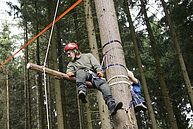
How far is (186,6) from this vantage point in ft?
36.1

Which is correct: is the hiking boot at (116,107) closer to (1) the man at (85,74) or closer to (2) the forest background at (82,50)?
(1) the man at (85,74)

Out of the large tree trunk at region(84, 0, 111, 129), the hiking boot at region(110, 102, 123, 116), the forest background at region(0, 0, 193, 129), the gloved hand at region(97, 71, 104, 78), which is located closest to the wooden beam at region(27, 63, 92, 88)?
the gloved hand at region(97, 71, 104, 78)

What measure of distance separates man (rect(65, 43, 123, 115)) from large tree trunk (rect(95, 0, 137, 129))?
117 mm

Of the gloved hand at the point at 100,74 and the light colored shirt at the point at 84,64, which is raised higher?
the light colored shirt at the point at 84,64

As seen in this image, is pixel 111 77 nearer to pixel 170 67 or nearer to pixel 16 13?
pixel 16 13

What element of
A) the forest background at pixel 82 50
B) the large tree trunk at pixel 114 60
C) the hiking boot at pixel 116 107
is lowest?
the hiking boot at pixel 116 107

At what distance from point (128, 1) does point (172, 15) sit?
79.9 inches

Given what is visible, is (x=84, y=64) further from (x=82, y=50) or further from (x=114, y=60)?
(x=82, y=50)

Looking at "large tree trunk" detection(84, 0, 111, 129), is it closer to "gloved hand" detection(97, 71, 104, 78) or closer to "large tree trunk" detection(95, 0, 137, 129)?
"gloved hand" detection(97, 71, 104, 78)

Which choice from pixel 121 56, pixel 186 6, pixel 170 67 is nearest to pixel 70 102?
pixel 170 67

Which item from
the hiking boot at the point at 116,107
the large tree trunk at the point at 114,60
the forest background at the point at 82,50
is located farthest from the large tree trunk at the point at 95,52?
the hiking boot at the point at 116,107

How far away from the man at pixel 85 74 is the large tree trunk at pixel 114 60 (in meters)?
0.12

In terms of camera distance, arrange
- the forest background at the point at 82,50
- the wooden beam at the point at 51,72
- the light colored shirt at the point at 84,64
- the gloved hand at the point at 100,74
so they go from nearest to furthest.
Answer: the wooden beam at the point at 51,72, the gloved hand at the point at 100,74, the light colored shirt at the point at 84,64, the forest background at the point at 82,50

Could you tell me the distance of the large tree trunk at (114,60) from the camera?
2.41 m
